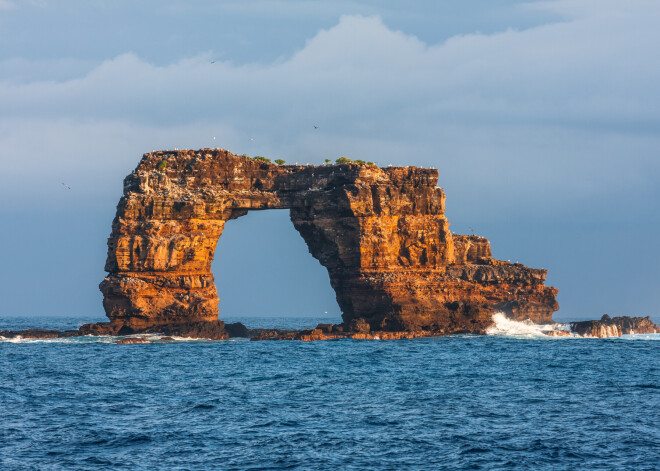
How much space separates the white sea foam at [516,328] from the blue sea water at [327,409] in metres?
16.2

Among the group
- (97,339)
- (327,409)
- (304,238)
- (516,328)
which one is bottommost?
(327,409)

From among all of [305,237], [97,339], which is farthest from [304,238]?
[97,339]

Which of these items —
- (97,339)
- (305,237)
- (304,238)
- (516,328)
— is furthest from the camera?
(516,328)

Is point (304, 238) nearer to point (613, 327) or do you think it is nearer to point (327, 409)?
point (613, 327)

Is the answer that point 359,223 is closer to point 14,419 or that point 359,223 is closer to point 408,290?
point 408,290

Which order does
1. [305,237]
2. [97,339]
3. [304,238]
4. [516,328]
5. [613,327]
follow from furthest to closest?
[613,327] < [516,328] < [304,238] < [305,237] < [97,339]

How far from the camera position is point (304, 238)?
76.8m

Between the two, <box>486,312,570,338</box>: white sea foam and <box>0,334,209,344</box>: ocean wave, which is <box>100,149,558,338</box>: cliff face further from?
<box>486,312,570,338</box>: white sea foam

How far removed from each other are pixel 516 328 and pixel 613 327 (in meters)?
11.6

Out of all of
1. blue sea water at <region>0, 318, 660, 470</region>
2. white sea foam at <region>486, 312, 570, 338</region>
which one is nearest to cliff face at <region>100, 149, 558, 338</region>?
white sea foam at <region>486, 312, 570, 338</region>

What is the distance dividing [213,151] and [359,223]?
1345 centimetres

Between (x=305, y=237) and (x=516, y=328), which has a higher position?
(x=305, y=237)

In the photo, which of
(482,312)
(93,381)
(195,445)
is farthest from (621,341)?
(195,445)

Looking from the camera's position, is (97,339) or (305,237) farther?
(305,237)
